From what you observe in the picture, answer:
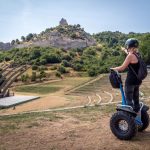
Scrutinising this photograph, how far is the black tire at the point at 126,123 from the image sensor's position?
6.41 meters

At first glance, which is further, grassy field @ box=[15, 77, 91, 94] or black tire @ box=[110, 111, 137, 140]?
grassy field @ box=[15, 77, 91, 94]

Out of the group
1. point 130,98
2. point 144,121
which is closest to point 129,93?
point 130,98

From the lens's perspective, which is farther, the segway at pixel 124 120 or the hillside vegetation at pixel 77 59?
the hillside vegetation at pixel 77 59

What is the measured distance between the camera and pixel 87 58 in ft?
251

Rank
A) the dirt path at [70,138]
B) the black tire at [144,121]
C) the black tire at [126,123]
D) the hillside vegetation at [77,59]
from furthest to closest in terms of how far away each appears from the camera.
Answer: the hillside vegetation at [77,59]
the black tire at [144,121]
the black tire at [126,123]
the dirt path at [70,138]

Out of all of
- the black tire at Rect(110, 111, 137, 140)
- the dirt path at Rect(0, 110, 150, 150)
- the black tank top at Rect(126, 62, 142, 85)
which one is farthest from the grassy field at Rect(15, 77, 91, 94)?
the black tank top at Rect(126, 62, 142, 85)

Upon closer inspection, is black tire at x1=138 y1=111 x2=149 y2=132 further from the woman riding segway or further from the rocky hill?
the rocky hill

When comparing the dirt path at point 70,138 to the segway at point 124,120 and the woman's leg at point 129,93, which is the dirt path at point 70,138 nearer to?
the segway at point 124,120

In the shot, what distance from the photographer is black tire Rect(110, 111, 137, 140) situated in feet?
21.0

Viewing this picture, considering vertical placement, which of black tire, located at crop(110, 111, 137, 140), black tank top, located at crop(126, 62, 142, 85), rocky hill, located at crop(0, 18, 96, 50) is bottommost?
black tire, located at crop(110, 111, 137, 140)

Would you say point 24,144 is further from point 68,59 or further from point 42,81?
point 68,59

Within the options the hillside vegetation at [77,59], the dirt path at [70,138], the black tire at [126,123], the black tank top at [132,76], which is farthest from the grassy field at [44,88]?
the black tank top at [132,76]

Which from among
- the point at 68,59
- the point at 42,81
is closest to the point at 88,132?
the point at 42,81

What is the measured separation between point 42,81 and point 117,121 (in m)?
45.1
